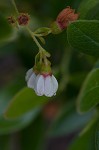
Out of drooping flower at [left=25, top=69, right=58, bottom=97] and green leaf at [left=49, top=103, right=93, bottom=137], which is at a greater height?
green leaf at [left=49, top=103, right=93, bottom=137]

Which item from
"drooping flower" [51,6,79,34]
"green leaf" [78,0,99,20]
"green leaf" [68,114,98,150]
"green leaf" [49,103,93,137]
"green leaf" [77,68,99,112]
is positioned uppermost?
"green leaf" [78,0,99,20]

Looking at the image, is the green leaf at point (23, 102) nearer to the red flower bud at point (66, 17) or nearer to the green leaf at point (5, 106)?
the green leaf at point (5, 106)

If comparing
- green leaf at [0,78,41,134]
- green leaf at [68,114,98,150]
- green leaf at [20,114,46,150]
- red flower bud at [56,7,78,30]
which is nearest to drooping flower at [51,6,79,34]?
red flower bud at [56,7,78,30]

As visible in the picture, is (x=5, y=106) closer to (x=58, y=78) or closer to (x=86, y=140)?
(x=58, y=78)

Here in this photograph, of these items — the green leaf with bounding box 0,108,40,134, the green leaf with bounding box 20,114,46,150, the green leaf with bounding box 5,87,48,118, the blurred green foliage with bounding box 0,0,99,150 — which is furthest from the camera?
the green leaf with bounding box 20,114,46,150

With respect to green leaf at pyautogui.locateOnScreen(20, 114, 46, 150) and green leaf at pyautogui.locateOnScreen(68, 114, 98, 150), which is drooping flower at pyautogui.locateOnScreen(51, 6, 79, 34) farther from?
green leaf at pyautogui.locateOnScreen(20, 114, 46, 150)

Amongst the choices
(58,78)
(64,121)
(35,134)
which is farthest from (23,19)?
(35,134)

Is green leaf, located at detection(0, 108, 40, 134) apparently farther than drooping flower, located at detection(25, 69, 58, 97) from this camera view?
Yes

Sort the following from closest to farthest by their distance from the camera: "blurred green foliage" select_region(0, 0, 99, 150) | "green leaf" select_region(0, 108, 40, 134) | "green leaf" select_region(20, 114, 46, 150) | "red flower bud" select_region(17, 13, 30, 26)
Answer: "red flower bud" select_region(17, 13, 30, 26), "blurred green foliage" select_region(0, 0, 99, 150), "green leaf" select_region(0, 108, 40, 134), "green leaf" select_region(20, 114, 46, 150)

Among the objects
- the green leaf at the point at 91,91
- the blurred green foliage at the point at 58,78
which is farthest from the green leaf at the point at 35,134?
the green leaf at the point at 91,91
